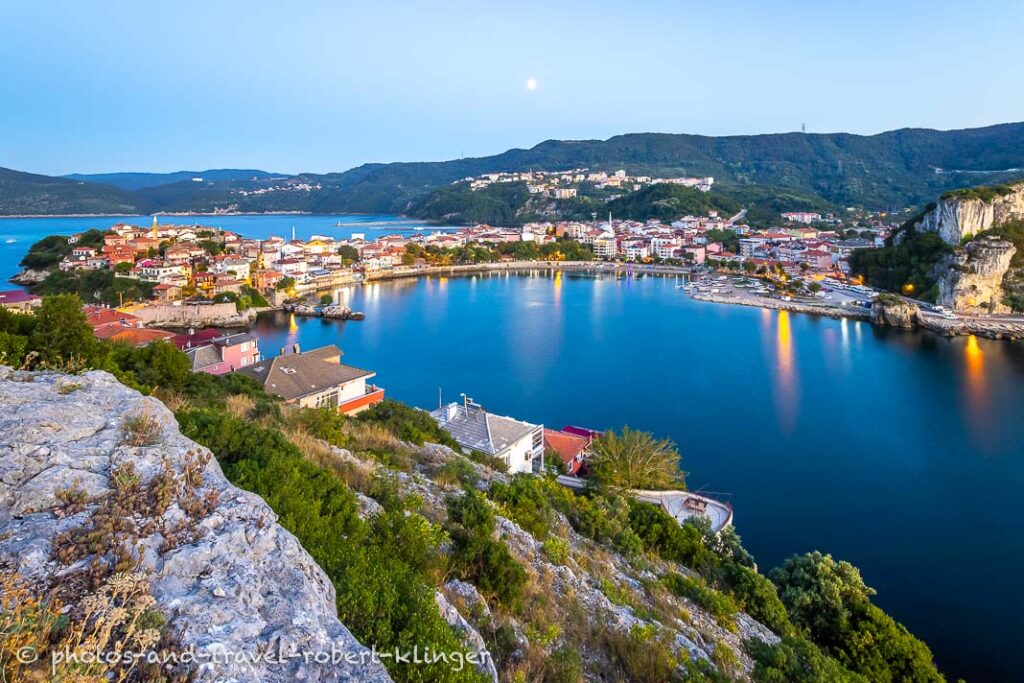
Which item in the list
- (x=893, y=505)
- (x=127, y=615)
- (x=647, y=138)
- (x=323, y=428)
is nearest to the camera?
(x=127, y=615)

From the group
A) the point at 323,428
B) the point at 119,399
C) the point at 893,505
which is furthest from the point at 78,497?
the point at 893,505

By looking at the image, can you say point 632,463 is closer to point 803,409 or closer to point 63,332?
point 63,332

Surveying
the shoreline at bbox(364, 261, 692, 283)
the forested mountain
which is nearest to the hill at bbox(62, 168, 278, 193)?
the forested mountain

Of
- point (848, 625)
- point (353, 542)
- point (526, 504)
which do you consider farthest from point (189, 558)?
point (848, 625)

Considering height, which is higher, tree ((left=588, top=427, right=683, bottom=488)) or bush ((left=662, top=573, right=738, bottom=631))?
→ bush ((left=662, top=573, right=738, bottom=631))

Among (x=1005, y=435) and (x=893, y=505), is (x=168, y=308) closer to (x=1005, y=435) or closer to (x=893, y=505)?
(x=893, y=505)

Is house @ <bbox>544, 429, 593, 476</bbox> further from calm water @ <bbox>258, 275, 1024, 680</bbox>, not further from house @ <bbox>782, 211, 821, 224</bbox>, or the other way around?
house @ <bbox>782, 211, 821, 224</bbox>
